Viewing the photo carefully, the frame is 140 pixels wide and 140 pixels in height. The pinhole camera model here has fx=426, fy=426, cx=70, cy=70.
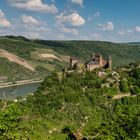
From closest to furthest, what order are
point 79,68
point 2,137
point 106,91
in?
point 2,137
point 106,91
point 79,68

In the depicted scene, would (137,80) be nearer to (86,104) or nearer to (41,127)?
(86,104)

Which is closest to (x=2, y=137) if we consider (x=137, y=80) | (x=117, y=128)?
(x=117, y=128)

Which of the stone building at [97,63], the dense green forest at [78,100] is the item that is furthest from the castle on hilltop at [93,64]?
the dense green forest at [78,100]

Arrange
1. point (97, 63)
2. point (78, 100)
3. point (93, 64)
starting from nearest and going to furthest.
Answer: point (78, 100), point (93, 64), point (97, 63)

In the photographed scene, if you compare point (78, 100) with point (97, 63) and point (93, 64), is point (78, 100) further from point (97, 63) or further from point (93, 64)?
point (97, 63)

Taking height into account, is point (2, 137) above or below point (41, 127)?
above

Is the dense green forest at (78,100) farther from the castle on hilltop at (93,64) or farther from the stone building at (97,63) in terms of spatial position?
the stone building at (97,63)

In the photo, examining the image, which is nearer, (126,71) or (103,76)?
(103,76)

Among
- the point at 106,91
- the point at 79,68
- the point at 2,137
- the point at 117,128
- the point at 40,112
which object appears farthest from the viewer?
the point at 79,68

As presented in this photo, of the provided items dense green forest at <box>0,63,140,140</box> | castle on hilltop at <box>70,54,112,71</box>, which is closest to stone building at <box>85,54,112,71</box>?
castle on hilltop at <box>70,54,112,71</box>

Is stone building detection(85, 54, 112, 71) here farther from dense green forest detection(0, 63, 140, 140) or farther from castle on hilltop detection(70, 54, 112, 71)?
dense green forest detection(0, 63, 140, 140)

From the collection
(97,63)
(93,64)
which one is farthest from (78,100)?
(97,63)
